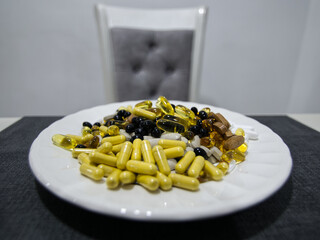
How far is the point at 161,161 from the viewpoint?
51 centimetres

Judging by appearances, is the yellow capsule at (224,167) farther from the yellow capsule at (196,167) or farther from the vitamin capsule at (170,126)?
the vitamin capsule at (170,126)

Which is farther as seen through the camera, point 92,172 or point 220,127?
point 220,127

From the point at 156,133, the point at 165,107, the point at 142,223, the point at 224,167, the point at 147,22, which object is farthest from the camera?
the point at 147,22

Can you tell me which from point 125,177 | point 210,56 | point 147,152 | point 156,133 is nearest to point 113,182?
point 125,177

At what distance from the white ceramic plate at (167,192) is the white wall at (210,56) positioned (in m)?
1.46

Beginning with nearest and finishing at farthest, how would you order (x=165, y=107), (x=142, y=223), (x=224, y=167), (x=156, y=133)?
(x=142, y=223), (x=224, y=167), (x=156, y=133), (x=165, y=107)

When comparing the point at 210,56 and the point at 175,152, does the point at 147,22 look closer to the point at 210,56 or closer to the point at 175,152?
the point at 210,56

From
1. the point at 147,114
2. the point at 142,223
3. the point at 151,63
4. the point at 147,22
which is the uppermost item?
the point at 147,22

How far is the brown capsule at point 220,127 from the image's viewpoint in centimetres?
66

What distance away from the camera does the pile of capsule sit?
0.47 m

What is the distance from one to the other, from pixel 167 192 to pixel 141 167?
0.08 m

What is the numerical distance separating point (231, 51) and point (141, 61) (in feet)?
3.07

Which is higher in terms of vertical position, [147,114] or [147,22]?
[147,22]

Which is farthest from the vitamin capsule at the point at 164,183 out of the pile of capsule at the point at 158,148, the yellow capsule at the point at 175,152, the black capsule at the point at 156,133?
the black capsule at the point at 156,133
